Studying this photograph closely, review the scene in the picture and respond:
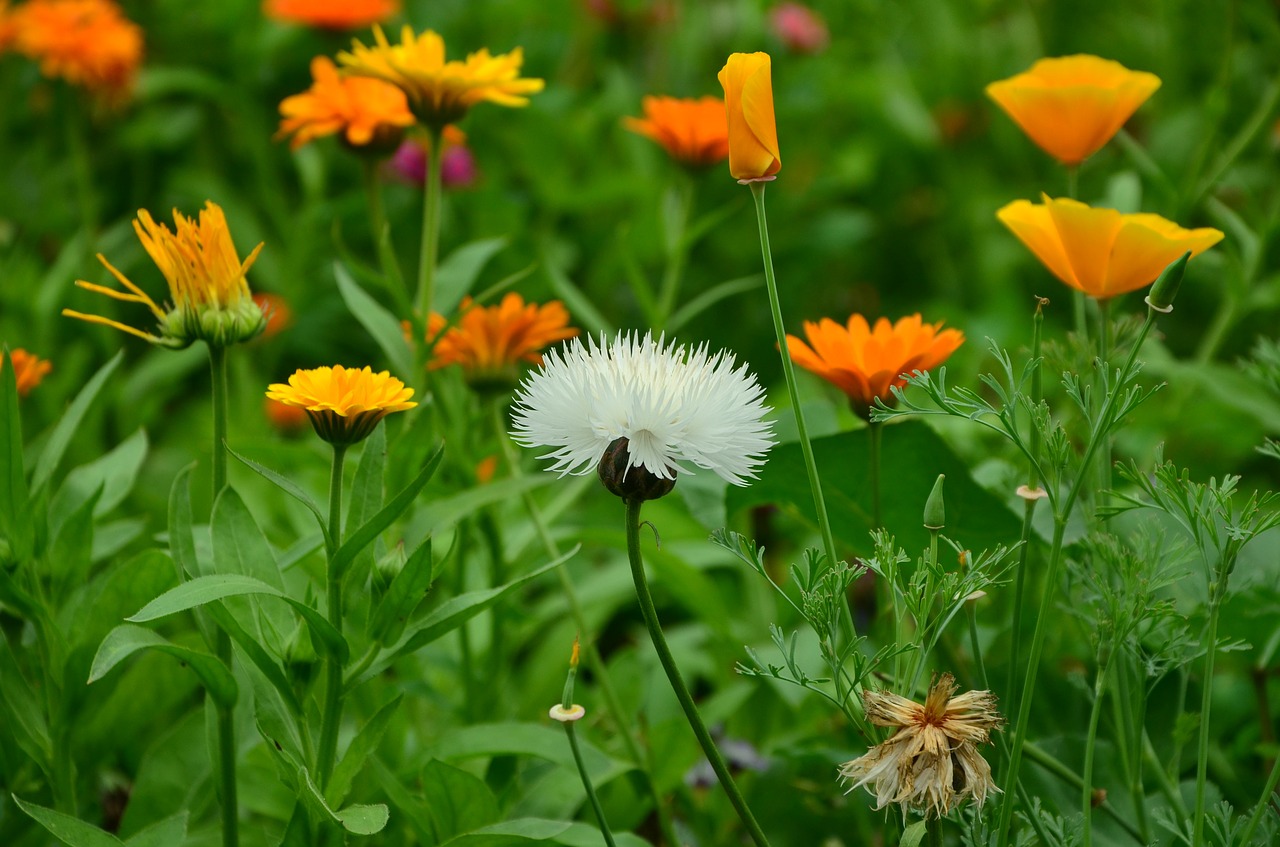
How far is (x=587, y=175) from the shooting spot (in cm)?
171

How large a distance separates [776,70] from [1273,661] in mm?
1288

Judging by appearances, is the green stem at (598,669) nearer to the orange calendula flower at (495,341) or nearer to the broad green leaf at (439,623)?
the orange calendula flower at (495,341)

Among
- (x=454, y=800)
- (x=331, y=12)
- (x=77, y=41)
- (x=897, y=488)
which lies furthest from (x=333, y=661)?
(x=77, y=41)

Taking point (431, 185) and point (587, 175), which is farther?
point (587, 175)

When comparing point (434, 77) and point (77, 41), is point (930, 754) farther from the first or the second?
point (77, 41)

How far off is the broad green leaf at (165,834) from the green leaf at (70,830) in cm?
2

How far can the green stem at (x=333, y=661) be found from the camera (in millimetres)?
617

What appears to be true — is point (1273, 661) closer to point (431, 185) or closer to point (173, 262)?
point (431, 185)

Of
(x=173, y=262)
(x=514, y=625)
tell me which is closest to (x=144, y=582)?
(x=173, y=262)

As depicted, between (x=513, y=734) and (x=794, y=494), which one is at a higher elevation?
(x=794, y=494)

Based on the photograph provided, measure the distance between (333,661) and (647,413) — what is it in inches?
9.1

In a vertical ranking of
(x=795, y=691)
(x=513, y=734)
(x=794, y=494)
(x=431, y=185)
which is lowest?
(x=795, y=691)

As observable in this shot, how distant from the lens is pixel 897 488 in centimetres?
82

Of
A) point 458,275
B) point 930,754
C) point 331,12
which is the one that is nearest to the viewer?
point 930,754
